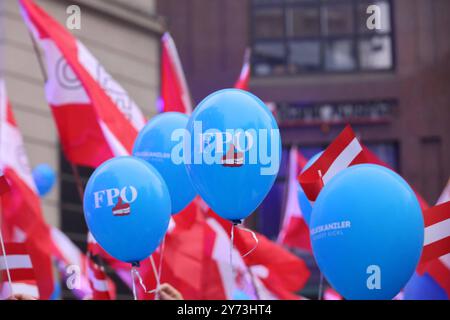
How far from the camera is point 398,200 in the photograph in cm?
553

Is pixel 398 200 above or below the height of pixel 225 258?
above

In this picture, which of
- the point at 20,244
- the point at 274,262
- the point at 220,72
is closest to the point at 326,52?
the point at 220,72

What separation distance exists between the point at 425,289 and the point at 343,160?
133 cm

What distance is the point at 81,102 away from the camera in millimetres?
9031

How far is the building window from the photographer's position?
70.6ft

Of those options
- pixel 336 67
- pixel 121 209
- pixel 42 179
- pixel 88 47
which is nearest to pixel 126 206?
pixel 121 209

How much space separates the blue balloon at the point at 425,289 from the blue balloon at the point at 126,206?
2.03 meters

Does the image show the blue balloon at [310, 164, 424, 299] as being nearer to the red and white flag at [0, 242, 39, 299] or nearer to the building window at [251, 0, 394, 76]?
the red and white flag at [0, 242, 39, 299]

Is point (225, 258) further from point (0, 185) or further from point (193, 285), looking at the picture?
point (0, 185)

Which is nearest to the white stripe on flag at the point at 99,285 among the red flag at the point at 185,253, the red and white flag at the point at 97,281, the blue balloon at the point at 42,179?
the red and white flag at the point at 97,281

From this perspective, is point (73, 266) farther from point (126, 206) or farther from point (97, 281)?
point (126, 206)

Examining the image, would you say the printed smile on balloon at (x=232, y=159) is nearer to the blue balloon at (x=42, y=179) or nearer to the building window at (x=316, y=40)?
the blue balloon at (x=42, y=179)

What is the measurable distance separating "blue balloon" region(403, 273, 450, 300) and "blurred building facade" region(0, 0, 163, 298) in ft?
32.8

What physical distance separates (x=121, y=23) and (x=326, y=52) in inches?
211
